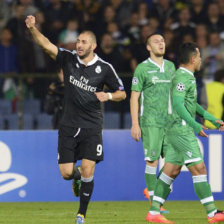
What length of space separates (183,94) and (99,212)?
8.40 feet

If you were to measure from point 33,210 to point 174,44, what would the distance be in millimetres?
5591

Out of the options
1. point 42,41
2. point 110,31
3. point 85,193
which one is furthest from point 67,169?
point 110,31

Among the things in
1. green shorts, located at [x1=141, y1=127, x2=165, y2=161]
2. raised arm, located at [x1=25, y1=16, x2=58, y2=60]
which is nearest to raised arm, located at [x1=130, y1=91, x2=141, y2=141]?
green shorts, located at [x1=141, y1=127, x2=165, y2=161]

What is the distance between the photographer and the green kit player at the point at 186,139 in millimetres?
8219

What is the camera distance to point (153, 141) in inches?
378

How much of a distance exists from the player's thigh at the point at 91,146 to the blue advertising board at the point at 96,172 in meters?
2.76

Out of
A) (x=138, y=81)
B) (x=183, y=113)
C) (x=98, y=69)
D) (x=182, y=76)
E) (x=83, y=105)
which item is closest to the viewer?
(x=183, y=113)

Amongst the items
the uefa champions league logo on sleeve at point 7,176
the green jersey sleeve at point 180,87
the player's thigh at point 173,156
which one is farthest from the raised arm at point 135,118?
the uefa champions league logo on sleeve at point 7,176

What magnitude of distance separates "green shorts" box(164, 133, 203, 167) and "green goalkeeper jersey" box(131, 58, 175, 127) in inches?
43.2

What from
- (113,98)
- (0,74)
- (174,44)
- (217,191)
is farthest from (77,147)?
(174,44)

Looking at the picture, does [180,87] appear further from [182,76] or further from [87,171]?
[87,171]

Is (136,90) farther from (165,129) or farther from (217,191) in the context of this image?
(217,191)

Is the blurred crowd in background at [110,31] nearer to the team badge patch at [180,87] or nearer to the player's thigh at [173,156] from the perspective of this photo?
the player's thigh at [173,156]

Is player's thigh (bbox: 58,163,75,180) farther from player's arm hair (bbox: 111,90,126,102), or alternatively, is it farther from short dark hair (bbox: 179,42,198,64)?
short dark hair (bbox: 179,42,198,64)
